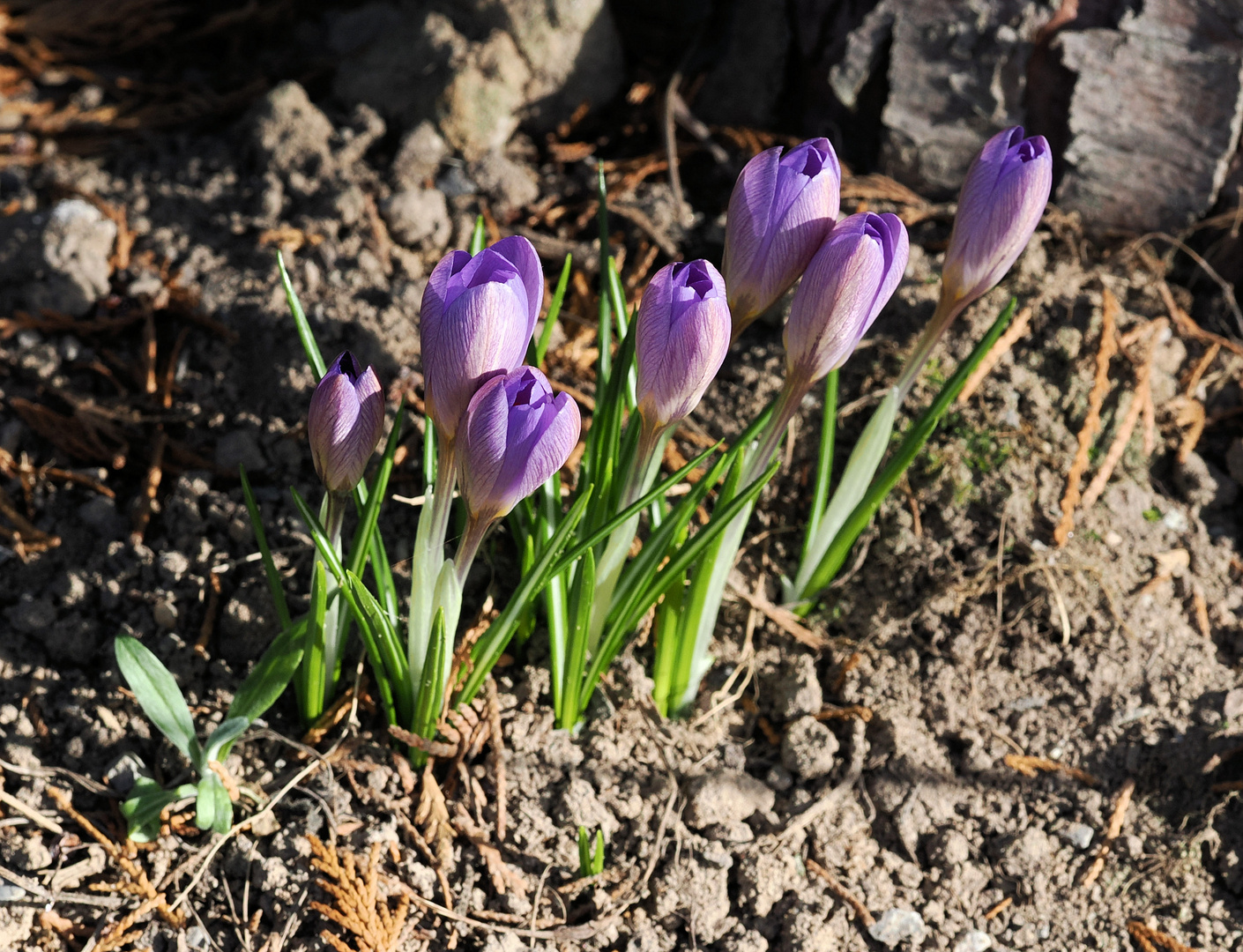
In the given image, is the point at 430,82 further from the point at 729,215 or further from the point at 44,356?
the point at 729,215

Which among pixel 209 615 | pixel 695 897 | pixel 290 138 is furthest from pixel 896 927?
pixel 290 138

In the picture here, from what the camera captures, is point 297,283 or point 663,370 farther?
point 297,283

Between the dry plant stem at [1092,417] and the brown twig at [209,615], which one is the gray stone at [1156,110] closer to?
the dry plant stem at [1092,417]

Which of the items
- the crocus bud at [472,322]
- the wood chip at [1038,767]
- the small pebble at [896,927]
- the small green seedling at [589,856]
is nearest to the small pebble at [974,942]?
the small pebble at [896,927]

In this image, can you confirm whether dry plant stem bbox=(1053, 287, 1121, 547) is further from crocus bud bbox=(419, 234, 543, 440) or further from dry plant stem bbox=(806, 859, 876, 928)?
crocus bud bbox=(419, 234, 543, 440)

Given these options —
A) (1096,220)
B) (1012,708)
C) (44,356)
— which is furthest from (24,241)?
(1096,220)

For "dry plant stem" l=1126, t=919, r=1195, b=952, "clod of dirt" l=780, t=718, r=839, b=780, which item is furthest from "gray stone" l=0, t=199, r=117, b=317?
"dry plant stem" l=1126, t=919, r=1195, b=952
